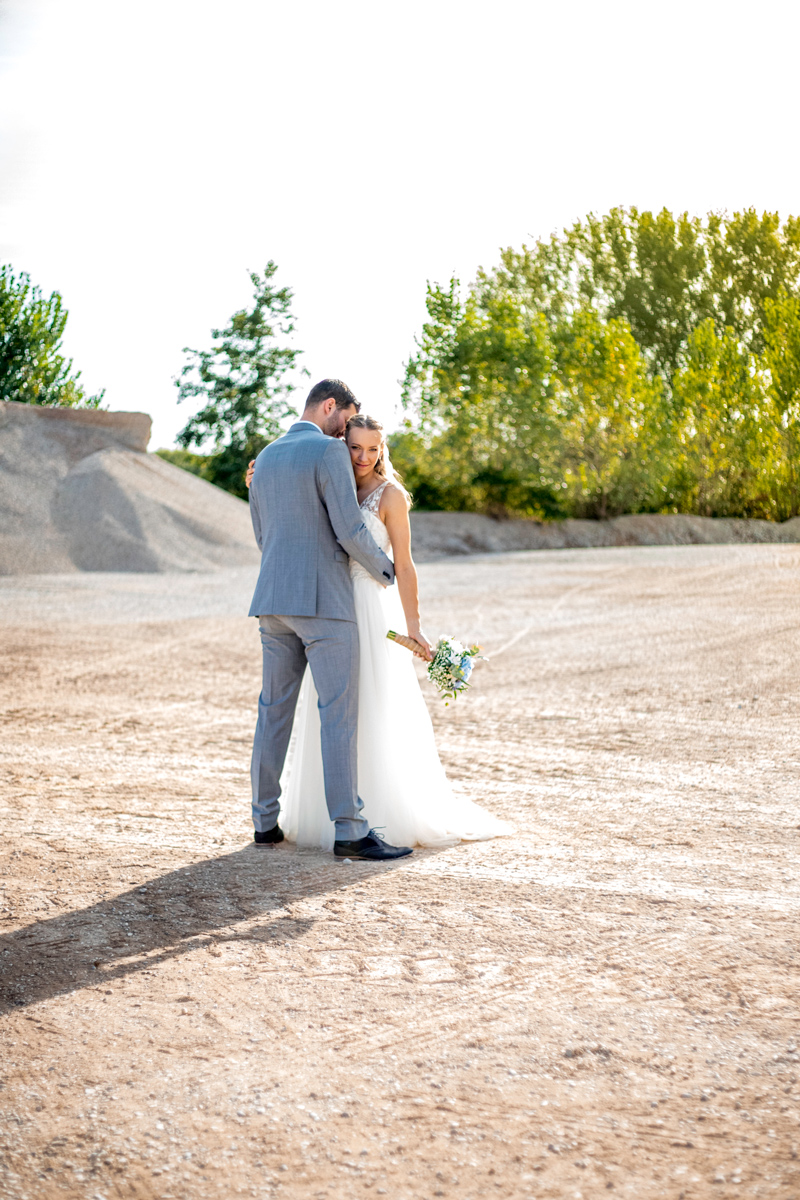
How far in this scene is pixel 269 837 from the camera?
505 cm

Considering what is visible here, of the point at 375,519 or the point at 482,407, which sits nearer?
the point at 375,519

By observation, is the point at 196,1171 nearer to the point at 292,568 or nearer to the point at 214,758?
the point at 292,568

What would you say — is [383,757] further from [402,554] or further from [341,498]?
[341,498]

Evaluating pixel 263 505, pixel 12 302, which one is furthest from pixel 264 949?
pixel 12 302

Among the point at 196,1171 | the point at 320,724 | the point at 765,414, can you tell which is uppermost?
the point at 765,414

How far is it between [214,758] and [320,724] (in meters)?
2.71

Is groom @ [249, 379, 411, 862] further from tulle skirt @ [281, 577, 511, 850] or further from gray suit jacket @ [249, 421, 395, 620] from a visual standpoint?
tulle skirt @ [281, 577, 511, 850]

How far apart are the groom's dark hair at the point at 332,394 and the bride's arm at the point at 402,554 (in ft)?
1.44

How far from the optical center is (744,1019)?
3.13 m

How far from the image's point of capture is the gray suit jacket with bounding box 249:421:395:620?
464 centimetres

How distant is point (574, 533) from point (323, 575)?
2981cm

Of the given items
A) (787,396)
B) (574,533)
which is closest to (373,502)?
(574,533)

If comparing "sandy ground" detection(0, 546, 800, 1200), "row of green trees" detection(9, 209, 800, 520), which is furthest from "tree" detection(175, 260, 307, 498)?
"sandy ground" detection(0, 546, 800, 1200)

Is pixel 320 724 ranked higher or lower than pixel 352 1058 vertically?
higher
